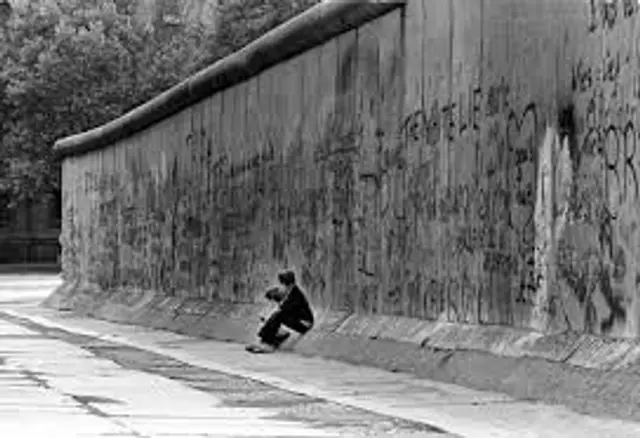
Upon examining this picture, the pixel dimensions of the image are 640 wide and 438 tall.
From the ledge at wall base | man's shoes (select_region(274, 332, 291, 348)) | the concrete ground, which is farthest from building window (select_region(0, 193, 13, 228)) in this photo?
man's shoes (select_region(274, 332, 291, 348))

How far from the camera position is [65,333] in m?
22.2

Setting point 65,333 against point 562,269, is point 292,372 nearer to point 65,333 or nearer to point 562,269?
point 562,269

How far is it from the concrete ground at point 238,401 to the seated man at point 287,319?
1.07ft

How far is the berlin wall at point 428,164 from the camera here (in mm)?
10758

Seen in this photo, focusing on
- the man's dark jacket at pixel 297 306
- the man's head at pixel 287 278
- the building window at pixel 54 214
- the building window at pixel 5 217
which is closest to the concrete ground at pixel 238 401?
the man's dark jacket at pixel 297 306

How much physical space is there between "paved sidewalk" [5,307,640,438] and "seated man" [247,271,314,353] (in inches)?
14.0

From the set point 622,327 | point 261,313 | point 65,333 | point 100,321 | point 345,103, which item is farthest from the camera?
point 100,321

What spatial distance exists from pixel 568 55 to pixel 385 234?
437 centimetres

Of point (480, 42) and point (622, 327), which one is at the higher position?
point (480, 42)

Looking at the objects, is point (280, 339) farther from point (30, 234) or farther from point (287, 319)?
point (30, 234)

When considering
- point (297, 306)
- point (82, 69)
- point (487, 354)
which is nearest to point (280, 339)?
point (297, 306)

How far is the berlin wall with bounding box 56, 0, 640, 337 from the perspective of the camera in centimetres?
1076

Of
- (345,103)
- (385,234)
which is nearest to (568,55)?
(385,234)

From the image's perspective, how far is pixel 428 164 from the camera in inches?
Answer: 559
